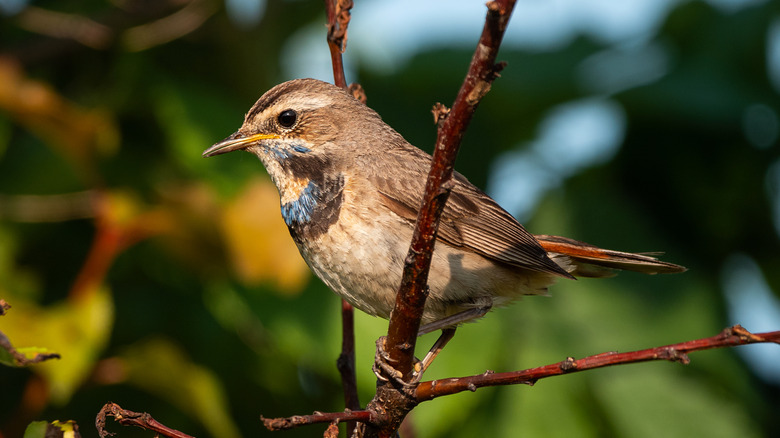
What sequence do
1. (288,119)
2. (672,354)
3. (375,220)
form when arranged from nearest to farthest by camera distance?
(672,354) → (375,220) → (288,119)

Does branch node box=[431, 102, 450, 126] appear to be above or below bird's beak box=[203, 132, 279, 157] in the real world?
above

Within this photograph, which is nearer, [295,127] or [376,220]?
[376,220]

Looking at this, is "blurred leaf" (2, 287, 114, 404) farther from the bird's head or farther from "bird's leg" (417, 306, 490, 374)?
"bird's leg" (417, 306, 490, 374)

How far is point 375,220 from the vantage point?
3670mm

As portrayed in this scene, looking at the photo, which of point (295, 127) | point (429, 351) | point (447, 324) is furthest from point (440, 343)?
point (295, 127)

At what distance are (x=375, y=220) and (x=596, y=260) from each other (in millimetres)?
1210

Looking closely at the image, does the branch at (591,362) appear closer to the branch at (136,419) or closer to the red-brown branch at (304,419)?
the red-brown branch at (304,419)

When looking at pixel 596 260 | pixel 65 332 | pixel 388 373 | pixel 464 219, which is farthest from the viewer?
pixel 65 332

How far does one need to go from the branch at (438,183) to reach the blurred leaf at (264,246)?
170 cm

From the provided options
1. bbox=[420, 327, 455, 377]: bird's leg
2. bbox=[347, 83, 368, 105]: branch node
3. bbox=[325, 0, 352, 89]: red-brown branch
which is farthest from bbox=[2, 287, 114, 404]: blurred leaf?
bbox=[325, 0, 352, 89]: red-brown branch

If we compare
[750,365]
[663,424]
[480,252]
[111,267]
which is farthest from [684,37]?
[111,267]

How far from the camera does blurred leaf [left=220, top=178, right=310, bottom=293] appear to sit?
15.2ft

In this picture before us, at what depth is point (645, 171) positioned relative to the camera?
6004 mm

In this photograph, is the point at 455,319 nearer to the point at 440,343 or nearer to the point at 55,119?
the point at 440,343
